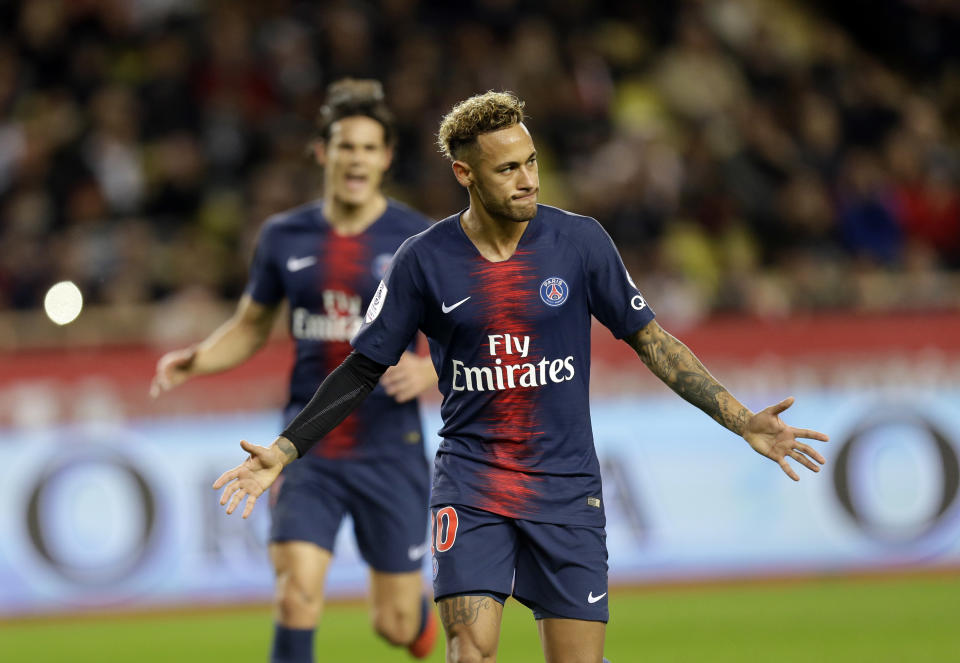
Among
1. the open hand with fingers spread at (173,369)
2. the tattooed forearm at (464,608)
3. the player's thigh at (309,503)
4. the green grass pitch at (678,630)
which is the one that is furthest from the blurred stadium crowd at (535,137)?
the tattooed forearm at (464,608)

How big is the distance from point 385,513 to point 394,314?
1840 millimetres

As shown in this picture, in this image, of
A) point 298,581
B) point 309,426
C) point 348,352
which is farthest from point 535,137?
point 309,426

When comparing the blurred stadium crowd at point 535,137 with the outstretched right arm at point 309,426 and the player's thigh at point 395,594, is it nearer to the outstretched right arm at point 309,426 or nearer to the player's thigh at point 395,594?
the player's thigh at point 395,594

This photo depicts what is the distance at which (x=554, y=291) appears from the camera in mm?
5355

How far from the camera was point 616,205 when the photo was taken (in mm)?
12875

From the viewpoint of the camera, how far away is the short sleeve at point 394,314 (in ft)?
17.8

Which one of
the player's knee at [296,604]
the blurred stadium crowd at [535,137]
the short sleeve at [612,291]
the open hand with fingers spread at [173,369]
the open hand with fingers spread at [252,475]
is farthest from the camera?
the blurred stadium crowd at [535,137]

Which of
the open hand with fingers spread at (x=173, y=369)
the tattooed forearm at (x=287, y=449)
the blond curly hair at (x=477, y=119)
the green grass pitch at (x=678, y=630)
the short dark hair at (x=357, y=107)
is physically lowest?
the green grass pitch at (x=678, y=630)

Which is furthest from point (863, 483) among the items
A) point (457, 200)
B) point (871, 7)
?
point (871, 7)

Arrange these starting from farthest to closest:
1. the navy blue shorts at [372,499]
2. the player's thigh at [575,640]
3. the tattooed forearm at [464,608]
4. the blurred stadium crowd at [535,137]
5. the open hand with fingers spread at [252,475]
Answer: the blurred stadium crowd at [535,137], the navy blue shorts at [372,499], the player's thigh at [575,640], the tattooed forearm at [464,608], the open hand with fingers spread at [252,475]

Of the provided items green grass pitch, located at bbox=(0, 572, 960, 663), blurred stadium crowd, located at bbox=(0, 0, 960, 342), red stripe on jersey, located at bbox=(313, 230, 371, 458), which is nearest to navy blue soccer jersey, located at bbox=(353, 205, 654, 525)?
red stripe on jersey, located at bbox=(313, 230, 371, 458)

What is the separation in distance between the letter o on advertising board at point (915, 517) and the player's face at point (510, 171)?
6.55m

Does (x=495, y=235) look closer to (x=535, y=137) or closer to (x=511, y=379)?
(x=511, y=379)

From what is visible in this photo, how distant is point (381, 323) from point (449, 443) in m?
0.53
